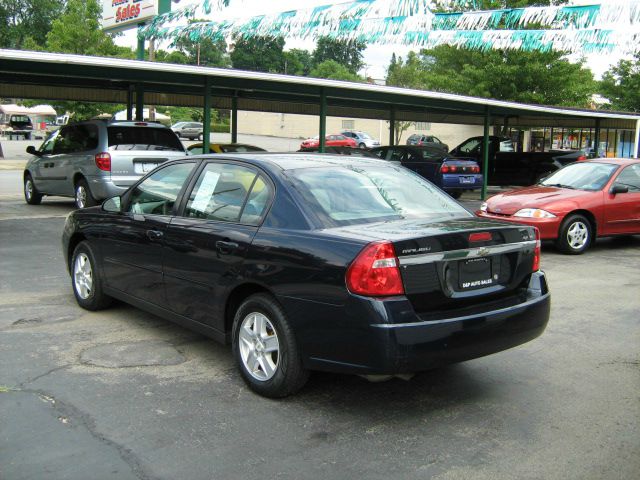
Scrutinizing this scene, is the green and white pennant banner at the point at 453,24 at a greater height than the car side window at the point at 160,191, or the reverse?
the green and white pennant banner at the point at 453,24

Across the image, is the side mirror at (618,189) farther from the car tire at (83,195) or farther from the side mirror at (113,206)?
the car tire at (83,195)

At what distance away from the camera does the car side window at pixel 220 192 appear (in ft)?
15.8

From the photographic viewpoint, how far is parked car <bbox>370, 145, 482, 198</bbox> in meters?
18.8

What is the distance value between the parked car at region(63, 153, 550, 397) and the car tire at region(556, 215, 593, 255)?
580 centimetres

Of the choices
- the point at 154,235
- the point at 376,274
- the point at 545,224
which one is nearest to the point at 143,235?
the point at 154,235

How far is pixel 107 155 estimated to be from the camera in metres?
12.4

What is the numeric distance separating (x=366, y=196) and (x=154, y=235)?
1.73 m

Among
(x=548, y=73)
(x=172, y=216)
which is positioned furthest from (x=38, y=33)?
(x=172, y=216)

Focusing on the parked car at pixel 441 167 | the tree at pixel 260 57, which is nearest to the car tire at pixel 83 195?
the parked car at pixel 441 167

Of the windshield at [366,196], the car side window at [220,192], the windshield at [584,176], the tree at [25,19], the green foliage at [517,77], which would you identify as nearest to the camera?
the windshield at [366,196]

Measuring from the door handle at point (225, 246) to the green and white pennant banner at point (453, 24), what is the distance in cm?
774

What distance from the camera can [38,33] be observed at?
76.5 metres

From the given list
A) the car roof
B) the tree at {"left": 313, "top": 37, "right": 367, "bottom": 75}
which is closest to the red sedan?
the car roof

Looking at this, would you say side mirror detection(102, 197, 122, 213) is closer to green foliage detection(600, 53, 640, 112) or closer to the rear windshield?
the rear windshield
